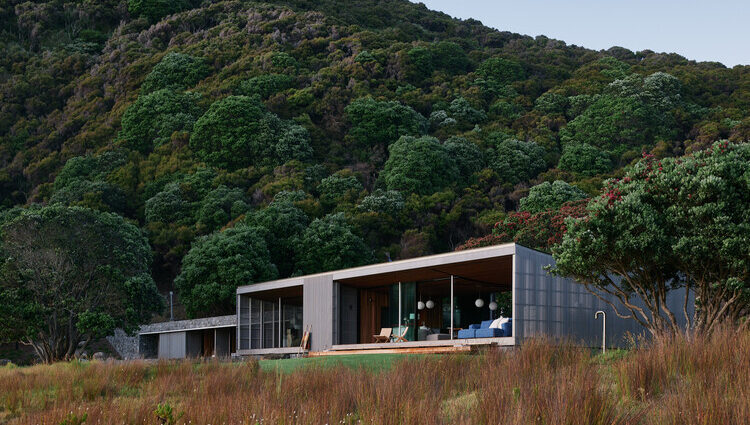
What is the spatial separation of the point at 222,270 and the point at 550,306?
18.0m

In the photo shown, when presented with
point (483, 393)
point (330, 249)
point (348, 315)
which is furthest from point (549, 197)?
point (483, 393)

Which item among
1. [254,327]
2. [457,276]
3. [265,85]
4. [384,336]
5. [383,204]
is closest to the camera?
[384,336]

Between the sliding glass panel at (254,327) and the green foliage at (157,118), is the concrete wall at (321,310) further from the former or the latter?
the green foliage at (157,118)

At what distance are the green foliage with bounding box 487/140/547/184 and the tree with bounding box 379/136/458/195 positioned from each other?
2622 millimetres

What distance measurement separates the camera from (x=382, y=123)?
46.8 m

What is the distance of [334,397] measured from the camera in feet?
21.5

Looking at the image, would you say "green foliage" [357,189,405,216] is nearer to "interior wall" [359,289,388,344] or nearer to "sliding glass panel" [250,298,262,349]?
"sliding glass panel" [250,298,262,349]

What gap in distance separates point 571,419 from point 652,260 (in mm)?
8094

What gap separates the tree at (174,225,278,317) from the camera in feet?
98.8

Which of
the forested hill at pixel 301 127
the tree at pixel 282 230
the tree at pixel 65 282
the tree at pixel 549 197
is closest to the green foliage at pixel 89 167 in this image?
the forested hill at pixel 301 127

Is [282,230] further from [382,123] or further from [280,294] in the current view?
[382,123]

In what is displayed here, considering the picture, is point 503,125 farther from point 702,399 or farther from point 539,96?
point 702,399

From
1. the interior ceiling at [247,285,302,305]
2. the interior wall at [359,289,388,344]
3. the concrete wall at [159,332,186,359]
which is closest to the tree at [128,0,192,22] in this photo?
the concrete wall at [159,332,186,359]

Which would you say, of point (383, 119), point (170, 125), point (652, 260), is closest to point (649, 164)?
point (652, 260)
